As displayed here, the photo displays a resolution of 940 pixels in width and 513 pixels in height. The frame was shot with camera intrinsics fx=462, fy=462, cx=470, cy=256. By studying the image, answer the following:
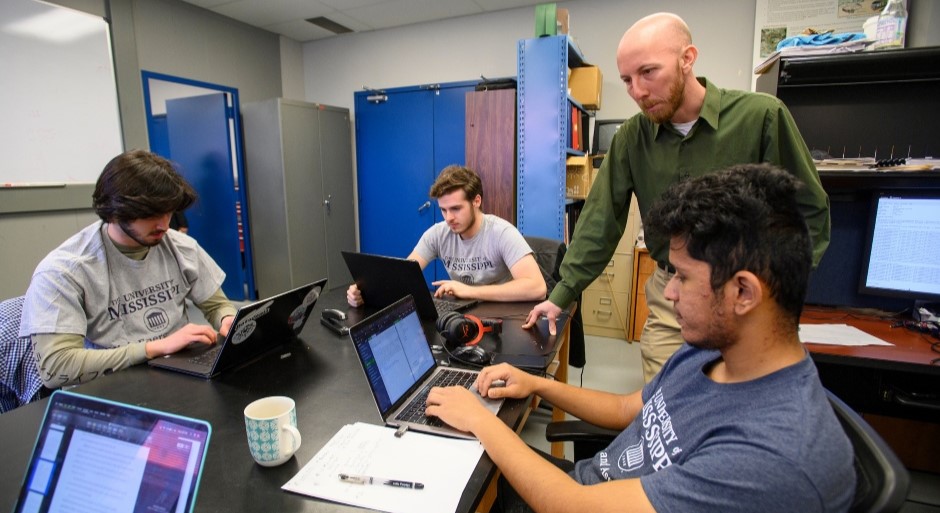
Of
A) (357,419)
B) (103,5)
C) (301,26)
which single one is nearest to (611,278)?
(357,419)

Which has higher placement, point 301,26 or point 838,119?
point 301,26

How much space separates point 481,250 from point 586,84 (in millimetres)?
2041

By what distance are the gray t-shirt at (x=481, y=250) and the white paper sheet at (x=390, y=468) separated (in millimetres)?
1263

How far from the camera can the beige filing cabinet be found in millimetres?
3537

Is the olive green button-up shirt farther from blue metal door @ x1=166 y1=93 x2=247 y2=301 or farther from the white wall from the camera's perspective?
blue metal door @ x1=166 y1=93 x2=247 y2=301

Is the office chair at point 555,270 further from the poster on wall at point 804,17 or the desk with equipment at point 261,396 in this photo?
the poster on wall at point 804,17

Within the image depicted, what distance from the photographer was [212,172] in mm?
4488

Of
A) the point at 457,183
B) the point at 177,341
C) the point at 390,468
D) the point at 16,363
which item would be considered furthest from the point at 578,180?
the point at 16,363

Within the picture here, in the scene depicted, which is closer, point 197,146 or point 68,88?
point 68,88

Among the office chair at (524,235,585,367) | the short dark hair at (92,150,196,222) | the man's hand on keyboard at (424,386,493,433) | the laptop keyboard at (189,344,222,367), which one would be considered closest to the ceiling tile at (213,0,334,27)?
the office chair at (524,235,585,367)

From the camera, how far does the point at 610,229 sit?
1.70 metres

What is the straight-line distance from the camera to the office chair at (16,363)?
1.23m

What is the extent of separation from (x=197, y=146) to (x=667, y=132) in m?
4.50

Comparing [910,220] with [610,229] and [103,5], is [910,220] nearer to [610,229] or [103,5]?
[610,229]
